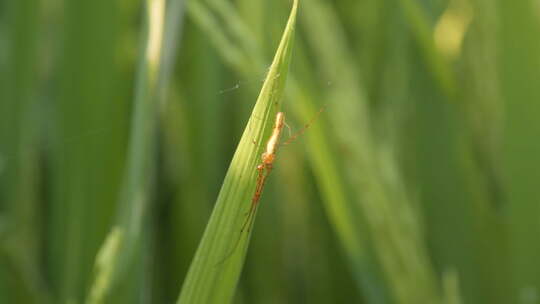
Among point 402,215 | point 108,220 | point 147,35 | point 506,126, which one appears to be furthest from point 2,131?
point 506,126

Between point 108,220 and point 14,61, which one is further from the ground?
point 14,61

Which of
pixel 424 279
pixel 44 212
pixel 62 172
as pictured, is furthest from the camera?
pixel 44 212

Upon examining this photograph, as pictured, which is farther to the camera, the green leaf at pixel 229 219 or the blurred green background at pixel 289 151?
the blurred green background at pixel 289 151

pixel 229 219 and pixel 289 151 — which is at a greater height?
pixel 229 219

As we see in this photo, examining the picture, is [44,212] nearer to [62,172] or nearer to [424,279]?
[62,172]

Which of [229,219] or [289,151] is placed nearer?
[229,219]
